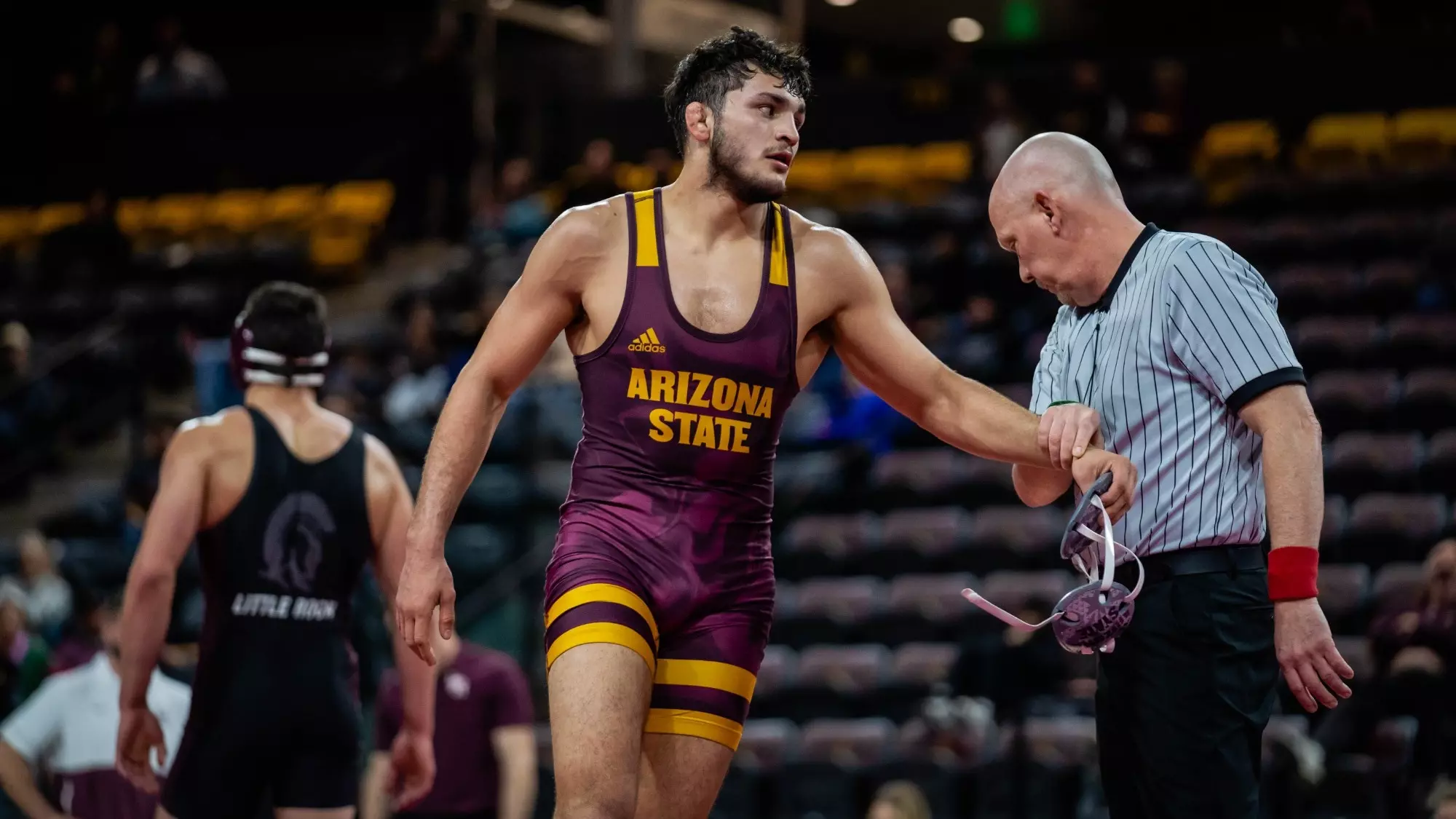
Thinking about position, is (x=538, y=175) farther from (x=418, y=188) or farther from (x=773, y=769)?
(x=773, y=769)

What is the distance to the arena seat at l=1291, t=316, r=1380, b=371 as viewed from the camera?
38.3ft

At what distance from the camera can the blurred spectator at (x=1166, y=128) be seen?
14719 mm

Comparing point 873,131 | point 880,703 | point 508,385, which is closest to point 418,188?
point 873,131

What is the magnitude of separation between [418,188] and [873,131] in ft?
15.6

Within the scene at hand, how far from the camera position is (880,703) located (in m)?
10.1

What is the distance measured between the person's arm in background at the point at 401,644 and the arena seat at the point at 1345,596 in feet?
18.5

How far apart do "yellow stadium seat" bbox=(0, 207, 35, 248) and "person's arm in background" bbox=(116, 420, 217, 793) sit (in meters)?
14.0

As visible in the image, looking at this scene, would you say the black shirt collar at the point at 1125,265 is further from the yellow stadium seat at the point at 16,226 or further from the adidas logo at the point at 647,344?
the yellow stadium seat at the point at 16,226

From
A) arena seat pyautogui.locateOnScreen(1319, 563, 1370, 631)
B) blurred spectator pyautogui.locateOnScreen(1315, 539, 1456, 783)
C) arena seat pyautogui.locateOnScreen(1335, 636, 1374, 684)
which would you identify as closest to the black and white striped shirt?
blurred spectator pyautogui.locateOnScreen(1315, 539, 1456, 783)

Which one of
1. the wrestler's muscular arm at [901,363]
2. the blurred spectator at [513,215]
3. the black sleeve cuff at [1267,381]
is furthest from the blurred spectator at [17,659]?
the black sleeve cuff at [1267,381]

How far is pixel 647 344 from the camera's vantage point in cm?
429

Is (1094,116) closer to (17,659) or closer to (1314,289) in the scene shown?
(1314,289)

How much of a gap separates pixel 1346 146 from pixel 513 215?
22.9 ft

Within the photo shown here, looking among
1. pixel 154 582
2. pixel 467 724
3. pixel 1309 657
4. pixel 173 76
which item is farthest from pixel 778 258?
pixel 173 76
